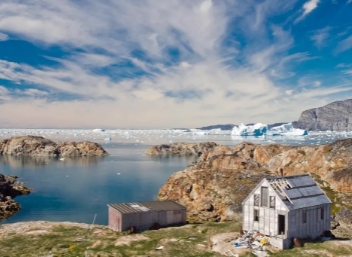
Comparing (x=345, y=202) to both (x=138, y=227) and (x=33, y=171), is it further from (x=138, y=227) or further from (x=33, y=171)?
(x=33, y=171)

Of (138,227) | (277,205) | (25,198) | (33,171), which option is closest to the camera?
(277,205)

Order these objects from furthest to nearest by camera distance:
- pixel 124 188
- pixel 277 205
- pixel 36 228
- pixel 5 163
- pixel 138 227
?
pixel 5 163 < pixel 124 188 < pixel 36 228 < pixel 138 227 < pixel 277 205

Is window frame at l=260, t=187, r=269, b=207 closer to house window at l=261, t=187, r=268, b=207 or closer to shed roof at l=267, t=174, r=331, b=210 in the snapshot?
house window at l=261, t=187, r=268, b=207

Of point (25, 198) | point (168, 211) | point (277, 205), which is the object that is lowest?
point (25, 198)

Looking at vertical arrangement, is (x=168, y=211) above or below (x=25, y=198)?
above

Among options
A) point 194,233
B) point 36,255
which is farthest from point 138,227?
point 36,255

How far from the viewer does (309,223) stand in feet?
117

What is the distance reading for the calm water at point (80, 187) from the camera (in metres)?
69.8

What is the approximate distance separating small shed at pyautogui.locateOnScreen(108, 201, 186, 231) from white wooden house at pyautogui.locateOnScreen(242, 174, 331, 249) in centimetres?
1239

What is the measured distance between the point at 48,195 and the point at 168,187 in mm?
32174

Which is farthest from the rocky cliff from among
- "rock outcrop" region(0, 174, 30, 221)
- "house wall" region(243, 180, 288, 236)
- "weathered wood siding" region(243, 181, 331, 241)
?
"rock outcrop" region(0, 174, 30, 221)

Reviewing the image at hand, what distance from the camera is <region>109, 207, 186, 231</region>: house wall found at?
4328cm

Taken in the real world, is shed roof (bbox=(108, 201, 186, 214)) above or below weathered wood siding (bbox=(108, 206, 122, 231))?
above

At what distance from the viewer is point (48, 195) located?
290ft
